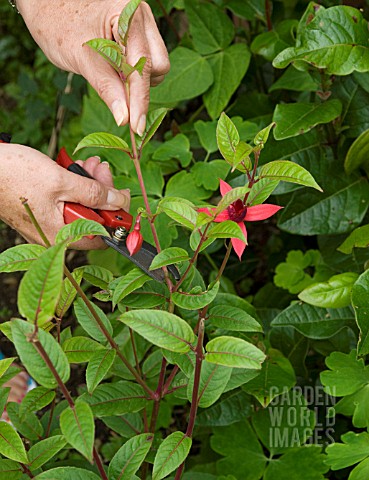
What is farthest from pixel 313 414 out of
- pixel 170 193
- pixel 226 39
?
pixel 226 39

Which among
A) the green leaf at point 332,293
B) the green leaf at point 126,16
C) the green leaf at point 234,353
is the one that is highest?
the green leaf at point 126,16

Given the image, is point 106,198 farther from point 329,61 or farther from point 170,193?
point 329,61

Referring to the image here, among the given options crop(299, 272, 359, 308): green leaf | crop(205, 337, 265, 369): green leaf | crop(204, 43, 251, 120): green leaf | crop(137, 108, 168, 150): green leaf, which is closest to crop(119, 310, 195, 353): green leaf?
crop(205, 337, 265, 369): green leaf

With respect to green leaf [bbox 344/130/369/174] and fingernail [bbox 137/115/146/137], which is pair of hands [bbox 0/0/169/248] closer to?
fingernail [bbox 137/115/146/137]

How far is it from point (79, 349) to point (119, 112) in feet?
1.23

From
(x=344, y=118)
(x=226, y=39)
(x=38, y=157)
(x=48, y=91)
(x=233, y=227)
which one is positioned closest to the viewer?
(x=233, y=227)

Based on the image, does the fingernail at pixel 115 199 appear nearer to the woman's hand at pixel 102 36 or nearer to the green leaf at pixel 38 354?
the woman's hand at pixel 102 36

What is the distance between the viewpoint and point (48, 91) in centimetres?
245

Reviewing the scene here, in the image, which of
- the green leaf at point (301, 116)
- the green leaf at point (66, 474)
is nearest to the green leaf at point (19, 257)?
the green leaf at point (66, 474)

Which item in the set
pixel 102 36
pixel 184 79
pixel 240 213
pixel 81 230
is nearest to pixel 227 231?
pixel 240 213

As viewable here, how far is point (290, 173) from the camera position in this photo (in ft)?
2.49

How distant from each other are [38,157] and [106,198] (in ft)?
0.41

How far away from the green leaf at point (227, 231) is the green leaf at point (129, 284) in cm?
12

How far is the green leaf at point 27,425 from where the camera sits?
0.92 metres
